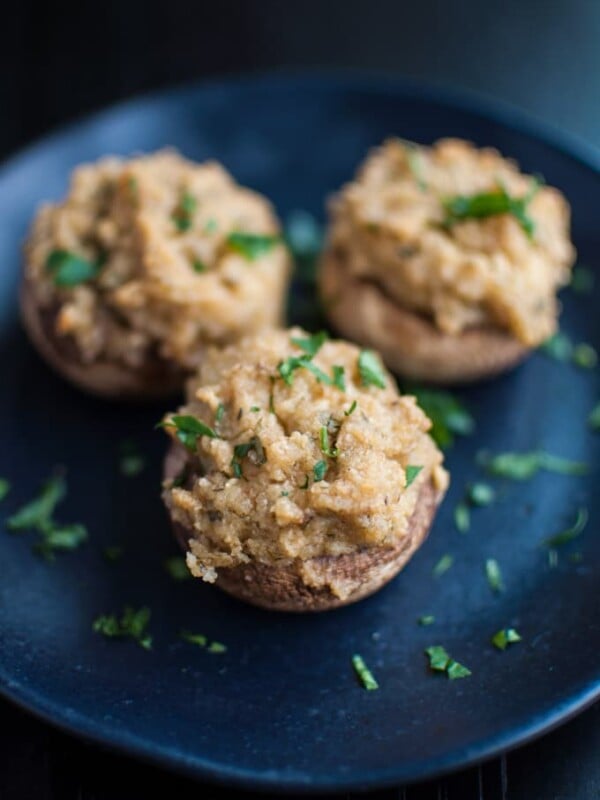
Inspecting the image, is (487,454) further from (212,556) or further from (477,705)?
(212,556)

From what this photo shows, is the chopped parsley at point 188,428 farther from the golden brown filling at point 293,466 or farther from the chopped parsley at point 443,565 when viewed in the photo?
the chopped parsley at point 443,565

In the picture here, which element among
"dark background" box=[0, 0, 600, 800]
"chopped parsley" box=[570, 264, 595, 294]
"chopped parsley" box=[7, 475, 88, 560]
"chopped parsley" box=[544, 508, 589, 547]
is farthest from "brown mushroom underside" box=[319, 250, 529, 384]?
"dark background" box=[0, 0, 600, 800]

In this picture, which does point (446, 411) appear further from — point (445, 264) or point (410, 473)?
point (410, 473)


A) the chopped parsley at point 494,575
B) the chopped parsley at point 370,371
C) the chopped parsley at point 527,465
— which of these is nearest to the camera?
the chopped parsley at point 370,371

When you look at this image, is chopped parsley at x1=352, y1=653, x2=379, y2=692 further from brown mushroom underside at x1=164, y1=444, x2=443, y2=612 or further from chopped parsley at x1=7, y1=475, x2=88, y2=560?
chopped parsley at x1=7, y1=475, x2=88, y2=560

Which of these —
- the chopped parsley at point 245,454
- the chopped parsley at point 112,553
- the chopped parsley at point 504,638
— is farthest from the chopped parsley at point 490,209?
the chopped parsley at point 112,553

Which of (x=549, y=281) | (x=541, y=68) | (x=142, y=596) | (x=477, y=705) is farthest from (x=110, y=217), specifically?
(x=541, y=68)

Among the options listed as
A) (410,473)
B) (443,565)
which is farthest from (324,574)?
(443,565)
